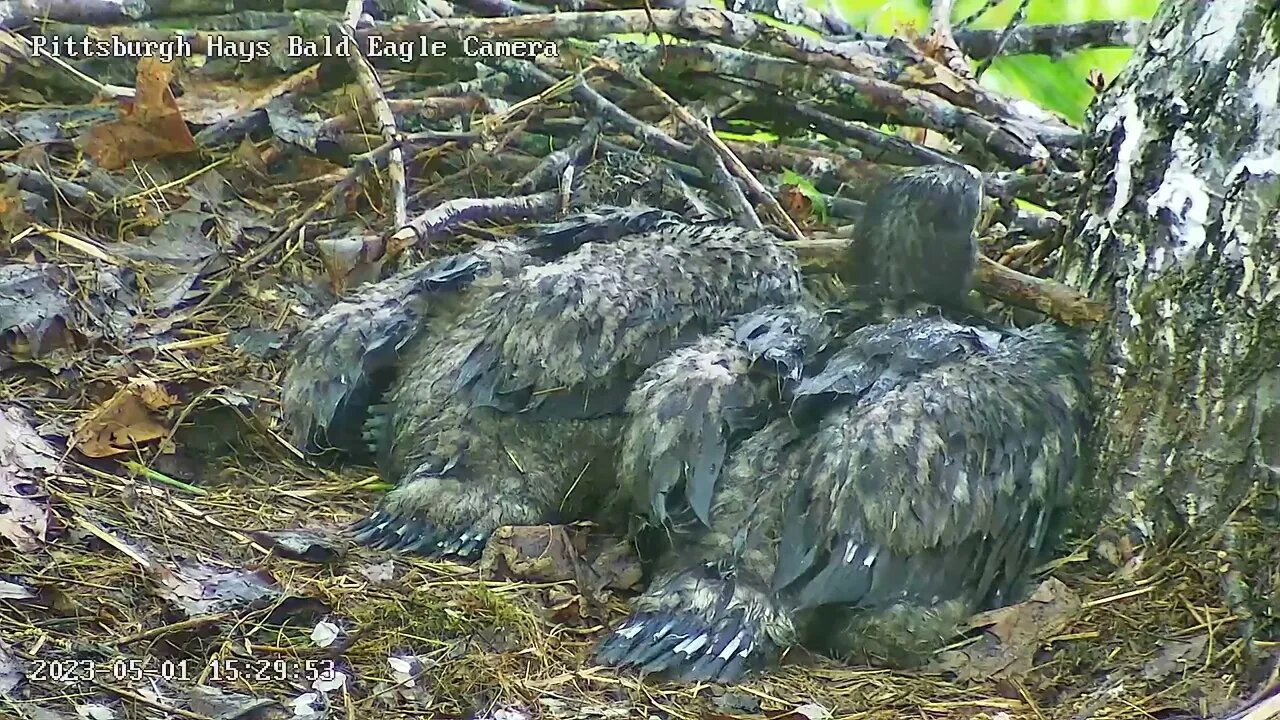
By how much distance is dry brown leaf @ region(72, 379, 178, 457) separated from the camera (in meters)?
1.34

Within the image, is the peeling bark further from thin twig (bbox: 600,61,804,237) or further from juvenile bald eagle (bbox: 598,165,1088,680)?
thin twig (bbox: 600,61,804,237)

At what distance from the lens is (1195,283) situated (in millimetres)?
1309

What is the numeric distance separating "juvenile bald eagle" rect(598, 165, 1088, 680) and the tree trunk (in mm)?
64

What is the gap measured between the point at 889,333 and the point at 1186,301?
28 cm

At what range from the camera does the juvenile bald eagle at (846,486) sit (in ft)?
3.87

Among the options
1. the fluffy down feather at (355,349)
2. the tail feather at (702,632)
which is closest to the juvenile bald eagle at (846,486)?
the tail feather at (702,632)

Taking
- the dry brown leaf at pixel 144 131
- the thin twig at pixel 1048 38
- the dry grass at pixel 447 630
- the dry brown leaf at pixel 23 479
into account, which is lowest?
the dry grass at pixel 447 630

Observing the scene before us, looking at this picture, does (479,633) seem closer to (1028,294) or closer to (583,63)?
(1028,294)

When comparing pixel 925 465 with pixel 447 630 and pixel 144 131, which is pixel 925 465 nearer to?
pixel 447 630

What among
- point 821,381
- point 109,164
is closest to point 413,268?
point 109,164

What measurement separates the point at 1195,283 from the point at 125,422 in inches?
40.7

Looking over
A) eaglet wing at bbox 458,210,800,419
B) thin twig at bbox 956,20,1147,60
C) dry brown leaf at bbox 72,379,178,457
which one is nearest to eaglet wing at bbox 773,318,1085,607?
eaglet wing at bbox 458,210,800,419

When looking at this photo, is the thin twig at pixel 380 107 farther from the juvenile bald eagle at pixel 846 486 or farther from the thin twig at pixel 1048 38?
the thin twig at pixel 1048 38

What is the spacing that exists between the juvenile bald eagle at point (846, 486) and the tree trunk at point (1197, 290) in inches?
2.5
